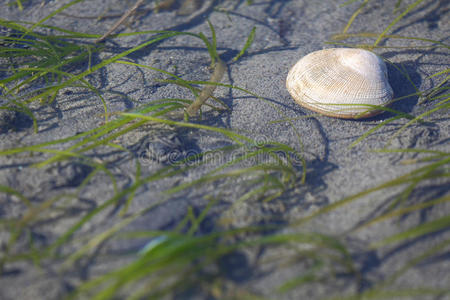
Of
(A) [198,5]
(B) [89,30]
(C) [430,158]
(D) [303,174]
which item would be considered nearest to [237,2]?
(A) [198,5]

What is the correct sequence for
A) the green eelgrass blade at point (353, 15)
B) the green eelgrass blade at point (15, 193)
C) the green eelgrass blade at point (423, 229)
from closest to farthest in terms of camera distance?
the green eelgrass blade at point (423, 229) → the green eelgrass blade at point (15, 193) → the green eelgrass blade at point (353, 15)

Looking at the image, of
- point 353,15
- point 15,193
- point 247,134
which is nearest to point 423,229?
point 247,134

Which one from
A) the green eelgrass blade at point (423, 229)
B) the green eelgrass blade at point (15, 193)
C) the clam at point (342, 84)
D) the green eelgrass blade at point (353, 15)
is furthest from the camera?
the green eelgrass blade at point (353, 15)

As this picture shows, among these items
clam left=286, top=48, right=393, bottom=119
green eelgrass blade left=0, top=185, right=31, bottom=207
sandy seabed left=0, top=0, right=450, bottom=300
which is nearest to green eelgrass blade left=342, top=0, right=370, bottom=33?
sandy seabed left=0, top=0, right=450, bottom=300

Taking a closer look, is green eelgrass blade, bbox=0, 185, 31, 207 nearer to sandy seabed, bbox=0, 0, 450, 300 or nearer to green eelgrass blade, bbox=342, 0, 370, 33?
sandy seabed, bbox=0, 0, 450, 300

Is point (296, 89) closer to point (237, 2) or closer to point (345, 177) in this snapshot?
point (345, 177)

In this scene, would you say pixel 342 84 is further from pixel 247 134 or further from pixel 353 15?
pixel 353 15

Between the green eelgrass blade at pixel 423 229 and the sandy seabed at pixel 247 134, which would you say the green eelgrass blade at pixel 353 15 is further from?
the green eelgrass blade at pixel 423 229

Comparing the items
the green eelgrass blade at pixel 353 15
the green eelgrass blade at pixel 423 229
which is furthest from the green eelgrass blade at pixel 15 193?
the green eelgrass blade at pixel 353 15
